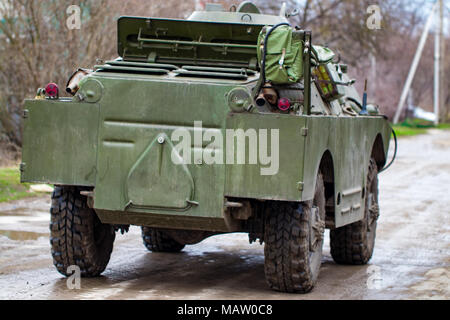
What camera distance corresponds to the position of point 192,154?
6832 mm

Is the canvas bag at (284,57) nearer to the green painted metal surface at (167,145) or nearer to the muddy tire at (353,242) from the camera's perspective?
the green painted metal surface at (167,145)

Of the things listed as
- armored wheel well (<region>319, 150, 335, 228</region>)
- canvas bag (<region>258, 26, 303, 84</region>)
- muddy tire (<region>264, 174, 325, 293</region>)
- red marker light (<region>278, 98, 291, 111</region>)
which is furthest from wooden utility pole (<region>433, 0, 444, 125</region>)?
muddy tire (<region>264, 174, 325, 293</region>)

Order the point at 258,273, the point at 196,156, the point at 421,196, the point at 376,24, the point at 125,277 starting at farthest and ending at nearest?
the point at 421,196
the point at 376,24
the point at 258,273
the point at 125,277
the point at 196,156

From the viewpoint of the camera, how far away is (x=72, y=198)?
7406 millimetres

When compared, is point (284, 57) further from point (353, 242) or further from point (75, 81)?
point (353, 242)

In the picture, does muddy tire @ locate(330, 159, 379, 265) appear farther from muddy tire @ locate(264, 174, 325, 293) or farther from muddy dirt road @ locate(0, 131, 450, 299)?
muddy tire @ locate(264, 174, 325, 293)

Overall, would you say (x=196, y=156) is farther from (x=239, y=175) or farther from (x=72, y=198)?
(x=72, y=198)

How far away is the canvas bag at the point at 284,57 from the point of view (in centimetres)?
708

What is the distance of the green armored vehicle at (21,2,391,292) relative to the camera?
679 cm

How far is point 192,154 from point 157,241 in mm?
2845

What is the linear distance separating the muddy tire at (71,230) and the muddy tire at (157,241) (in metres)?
1.90

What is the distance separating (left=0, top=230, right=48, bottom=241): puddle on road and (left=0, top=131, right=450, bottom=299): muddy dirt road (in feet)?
0.04
